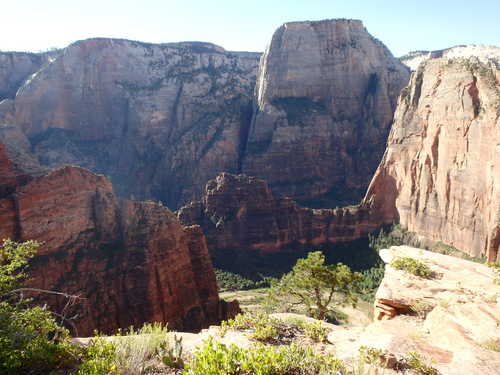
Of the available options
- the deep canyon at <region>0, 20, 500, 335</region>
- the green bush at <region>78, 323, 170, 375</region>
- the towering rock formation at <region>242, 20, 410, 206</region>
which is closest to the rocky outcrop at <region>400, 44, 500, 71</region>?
the deep canyon at <region>0, 20, 500, 335</region>

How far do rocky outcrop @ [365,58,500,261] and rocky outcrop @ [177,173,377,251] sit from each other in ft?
17.9

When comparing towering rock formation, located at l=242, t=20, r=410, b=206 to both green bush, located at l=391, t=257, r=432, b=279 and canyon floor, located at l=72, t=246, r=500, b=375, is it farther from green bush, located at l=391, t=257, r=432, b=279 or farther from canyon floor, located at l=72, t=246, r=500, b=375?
canyon floor, located at l=72, t=246, r=500, b=375

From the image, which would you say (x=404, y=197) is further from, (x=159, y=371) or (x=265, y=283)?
(x=159, y=371)

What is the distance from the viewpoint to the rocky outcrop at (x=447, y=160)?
39875mm

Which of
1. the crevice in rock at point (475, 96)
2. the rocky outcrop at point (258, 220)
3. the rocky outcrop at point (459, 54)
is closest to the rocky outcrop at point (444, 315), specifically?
the crevice in rock at point (475, 96)

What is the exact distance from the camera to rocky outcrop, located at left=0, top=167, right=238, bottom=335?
88.8ft

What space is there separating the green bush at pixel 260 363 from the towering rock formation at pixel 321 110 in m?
71.6

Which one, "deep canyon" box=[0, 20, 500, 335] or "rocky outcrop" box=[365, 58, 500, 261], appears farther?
"rocky outcrop" box=[365, 58, 500, 261]

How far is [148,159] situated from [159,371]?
294 ft

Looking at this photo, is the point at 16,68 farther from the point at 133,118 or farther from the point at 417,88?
the point at 417,88

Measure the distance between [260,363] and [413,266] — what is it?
1318 centimetres

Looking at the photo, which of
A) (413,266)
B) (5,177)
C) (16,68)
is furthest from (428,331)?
(16,68)

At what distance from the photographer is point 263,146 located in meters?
85.1

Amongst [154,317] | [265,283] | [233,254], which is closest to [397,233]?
[265,283]
